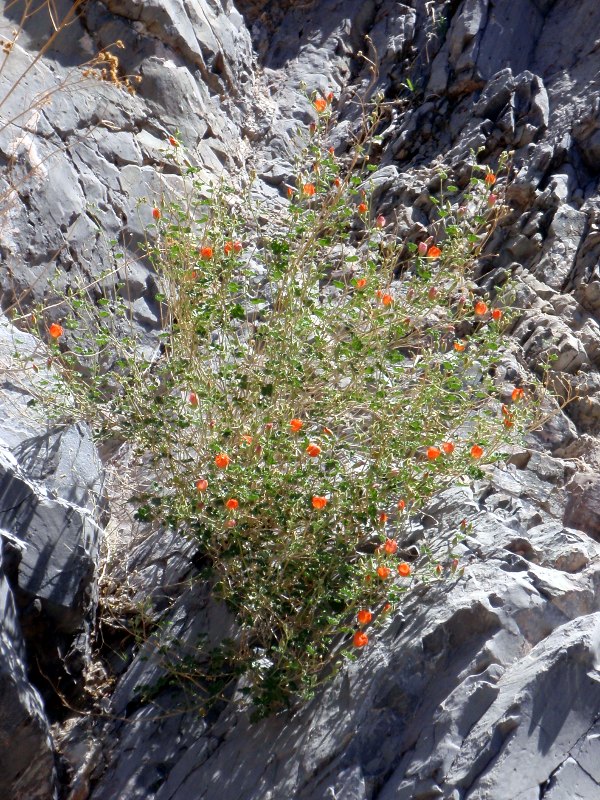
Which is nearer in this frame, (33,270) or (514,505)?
(514,505)

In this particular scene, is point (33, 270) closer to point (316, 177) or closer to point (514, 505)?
point (316, 177)

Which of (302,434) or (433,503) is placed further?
(433,503)

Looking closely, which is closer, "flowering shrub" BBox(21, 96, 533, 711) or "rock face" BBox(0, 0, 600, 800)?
"rock face" BBox(0, 0, 600, 800)

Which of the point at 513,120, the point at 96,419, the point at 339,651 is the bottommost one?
the point at 339,651

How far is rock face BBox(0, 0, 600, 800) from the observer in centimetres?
270

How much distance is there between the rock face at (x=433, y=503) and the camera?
8.87 feet

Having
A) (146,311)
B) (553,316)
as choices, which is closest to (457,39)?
(553,316)

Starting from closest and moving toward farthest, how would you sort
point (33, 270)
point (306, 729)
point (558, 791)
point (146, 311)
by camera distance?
point (558, 791), point (306, 729), point (33, 270), point (146, 311)

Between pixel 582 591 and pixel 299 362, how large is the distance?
1313 millimetres

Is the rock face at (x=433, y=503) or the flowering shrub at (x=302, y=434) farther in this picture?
the flowering shrub at (x=302, y=434)

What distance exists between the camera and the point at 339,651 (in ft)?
10.1


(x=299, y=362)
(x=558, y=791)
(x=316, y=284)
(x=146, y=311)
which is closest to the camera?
(x=558, y=791)

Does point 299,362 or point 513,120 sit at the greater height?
point 513,120

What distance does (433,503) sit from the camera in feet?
11.7
